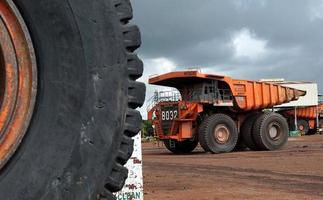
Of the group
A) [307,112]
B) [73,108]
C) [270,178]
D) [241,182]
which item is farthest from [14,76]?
[307,112]

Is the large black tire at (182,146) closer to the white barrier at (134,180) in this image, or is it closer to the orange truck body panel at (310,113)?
the white barrier at (134,180)

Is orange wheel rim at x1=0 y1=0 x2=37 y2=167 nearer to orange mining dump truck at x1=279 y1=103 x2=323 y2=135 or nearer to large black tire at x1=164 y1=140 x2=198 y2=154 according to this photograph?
large black tire at x1=164 y1=140 x2=198 y2=154

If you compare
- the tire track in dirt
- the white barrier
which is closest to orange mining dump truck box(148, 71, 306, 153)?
the tire track in dirt

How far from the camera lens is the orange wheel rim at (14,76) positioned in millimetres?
2203

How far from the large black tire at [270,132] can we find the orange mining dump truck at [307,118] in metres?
19.8

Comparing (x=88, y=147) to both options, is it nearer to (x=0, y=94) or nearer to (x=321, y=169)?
(x=0, y=94)

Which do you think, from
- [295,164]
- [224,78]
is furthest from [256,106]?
[295,164]

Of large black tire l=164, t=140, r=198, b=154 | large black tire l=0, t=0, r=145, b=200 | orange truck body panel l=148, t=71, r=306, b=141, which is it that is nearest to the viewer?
large black tire l=0, t=0, r=145, b=200

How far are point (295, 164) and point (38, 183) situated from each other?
41.6 ft

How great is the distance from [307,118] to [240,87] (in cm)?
2308

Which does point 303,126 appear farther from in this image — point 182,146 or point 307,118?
point 182,146

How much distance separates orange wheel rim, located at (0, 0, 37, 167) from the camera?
2203 mm

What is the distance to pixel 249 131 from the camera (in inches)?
885

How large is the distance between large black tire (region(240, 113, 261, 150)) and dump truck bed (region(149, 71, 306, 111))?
1.52 feet
